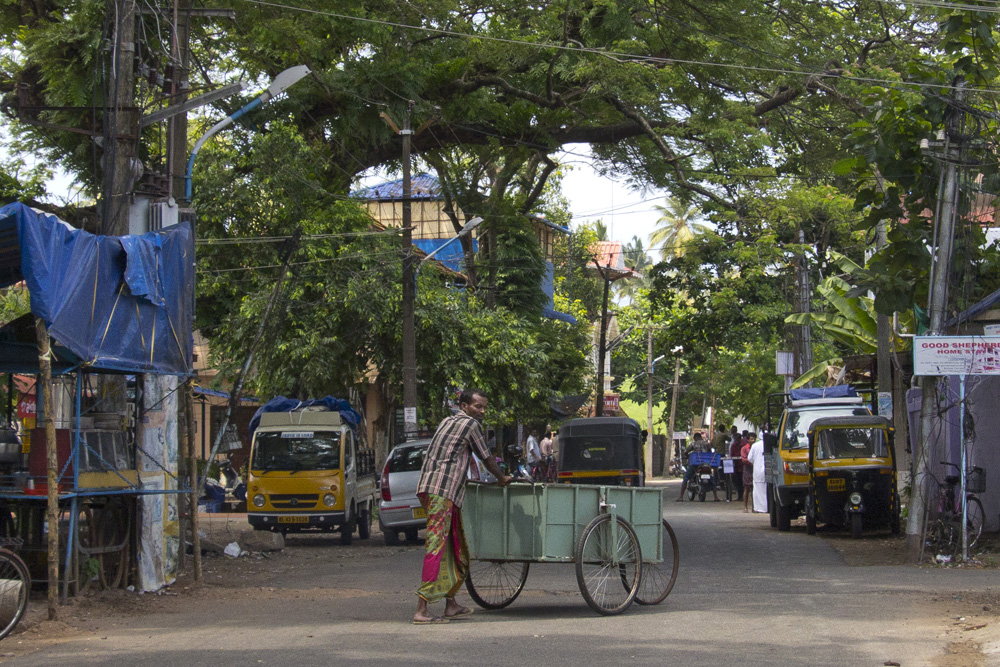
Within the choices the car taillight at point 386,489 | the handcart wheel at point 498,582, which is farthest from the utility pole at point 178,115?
the car taillight at point 386,489

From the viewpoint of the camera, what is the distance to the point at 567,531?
934 centimetres

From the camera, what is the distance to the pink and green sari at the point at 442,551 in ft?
29.2

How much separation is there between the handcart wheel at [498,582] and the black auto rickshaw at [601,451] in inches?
684

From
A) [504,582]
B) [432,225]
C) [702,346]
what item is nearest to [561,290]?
[432,225]

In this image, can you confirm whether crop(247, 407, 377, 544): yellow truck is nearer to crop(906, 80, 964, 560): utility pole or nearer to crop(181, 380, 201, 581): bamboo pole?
crop(181, 380, 201, 581): bamboo pole

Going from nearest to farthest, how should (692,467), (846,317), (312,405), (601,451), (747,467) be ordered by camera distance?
(312,405) < (846,317) < (747,467) < (601,451) < (692,467)

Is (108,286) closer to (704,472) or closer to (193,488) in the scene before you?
(193,488)

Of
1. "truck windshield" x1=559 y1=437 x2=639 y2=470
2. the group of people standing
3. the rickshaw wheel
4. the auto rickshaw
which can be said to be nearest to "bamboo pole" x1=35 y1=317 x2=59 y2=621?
the auto rickshaw

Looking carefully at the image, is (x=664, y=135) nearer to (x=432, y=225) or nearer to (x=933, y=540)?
(x=933, y=540)

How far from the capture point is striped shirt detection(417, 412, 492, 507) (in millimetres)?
8953

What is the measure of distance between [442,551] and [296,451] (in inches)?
477

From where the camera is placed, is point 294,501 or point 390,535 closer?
point 390,535

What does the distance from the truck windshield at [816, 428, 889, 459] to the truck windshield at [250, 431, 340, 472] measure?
8.52 metres

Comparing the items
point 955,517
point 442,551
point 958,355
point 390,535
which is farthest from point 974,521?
point 390,535
